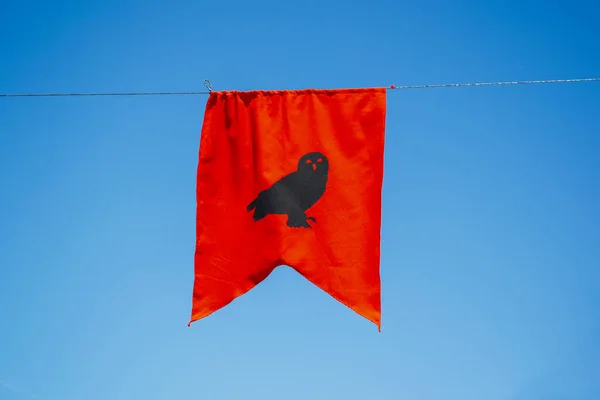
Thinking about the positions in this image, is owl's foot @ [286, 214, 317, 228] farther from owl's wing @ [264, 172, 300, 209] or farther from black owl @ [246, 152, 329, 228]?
owl's wing @ [264, 172, 300, 209]

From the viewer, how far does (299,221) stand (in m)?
7.59

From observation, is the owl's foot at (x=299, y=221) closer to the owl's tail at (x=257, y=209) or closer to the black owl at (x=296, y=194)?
the black owl at (x=296, y=194)

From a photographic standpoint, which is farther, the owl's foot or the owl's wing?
the owl's wing

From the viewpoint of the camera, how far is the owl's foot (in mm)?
7566

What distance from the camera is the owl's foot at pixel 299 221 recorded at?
24.8 feet

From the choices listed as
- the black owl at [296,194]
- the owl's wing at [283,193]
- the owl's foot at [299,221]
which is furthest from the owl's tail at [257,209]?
the owl's foot at [299,221]

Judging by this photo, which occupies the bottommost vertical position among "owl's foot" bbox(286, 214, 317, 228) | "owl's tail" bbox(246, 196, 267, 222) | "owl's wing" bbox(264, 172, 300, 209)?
"owl's foot" bbox(286, 214, 317, 228)

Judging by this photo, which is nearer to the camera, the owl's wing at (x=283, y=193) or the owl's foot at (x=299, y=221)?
the owl's foot at (x=299, y=221)

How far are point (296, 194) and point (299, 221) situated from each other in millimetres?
353

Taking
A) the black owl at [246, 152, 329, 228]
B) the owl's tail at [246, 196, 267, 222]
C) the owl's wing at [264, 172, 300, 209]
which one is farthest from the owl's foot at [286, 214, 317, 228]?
the owl's tail at [246, 196, 267, 222]

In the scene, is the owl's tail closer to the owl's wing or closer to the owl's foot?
the owl's wing

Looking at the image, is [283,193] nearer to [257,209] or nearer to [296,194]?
[296,194]

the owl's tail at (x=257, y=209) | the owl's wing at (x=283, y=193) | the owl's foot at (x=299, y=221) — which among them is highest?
the owl's wing at (x=283, y=193)

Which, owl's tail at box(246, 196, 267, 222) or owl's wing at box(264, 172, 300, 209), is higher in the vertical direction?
owl's wing at box(264, 172, 300, 209)
